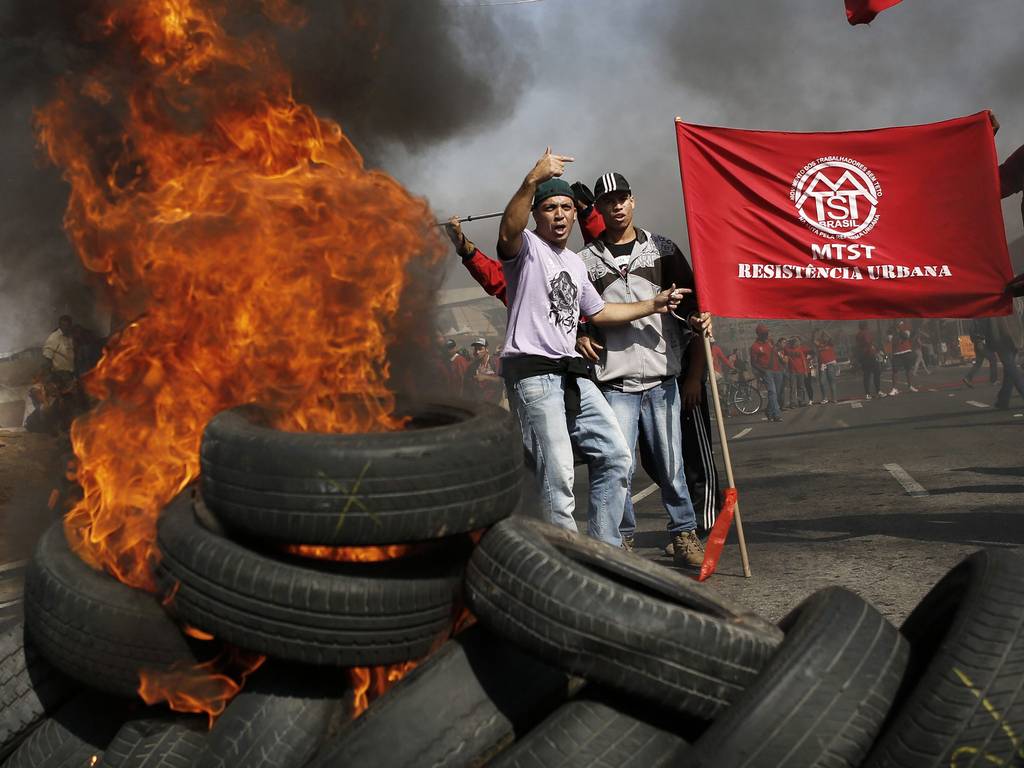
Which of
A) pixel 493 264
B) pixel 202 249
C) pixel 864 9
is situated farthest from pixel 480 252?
pixel 864 9

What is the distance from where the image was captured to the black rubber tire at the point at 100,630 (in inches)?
113

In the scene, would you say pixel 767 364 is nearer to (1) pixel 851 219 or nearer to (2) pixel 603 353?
(1) pixel 851 219

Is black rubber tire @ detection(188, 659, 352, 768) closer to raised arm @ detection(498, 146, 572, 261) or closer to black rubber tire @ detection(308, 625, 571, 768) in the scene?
black rubber tire @ detection(308, 625, 571, 768)

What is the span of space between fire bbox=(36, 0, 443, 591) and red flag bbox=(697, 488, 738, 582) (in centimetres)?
217

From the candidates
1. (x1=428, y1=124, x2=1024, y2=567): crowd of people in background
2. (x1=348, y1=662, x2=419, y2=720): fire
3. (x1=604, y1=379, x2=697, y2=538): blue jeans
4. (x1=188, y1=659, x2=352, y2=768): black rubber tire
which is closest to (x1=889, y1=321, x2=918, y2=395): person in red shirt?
(x1=428, y1=124, x2=1024, y2=567): crowd of people in background

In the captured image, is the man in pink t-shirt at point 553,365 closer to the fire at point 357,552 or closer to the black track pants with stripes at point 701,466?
the black track pants with stripes at point 701,466

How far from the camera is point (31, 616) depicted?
3109mm

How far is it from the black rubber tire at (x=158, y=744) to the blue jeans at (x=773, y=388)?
1984cm

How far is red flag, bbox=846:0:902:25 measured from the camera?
6492 millimetres

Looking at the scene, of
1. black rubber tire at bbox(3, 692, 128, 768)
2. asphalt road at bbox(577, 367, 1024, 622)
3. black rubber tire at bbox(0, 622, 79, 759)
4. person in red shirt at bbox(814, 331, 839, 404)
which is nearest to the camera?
black rubber tire at bbox(3, 692, 128, 768)

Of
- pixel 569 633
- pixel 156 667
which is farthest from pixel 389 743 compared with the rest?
pixel 156 667

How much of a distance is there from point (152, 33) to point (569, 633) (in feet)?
13.2

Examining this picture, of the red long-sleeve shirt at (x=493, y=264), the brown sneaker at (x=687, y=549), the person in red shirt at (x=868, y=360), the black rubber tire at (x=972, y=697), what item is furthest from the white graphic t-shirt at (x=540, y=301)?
the person in red shirt at (x=868, y=360)

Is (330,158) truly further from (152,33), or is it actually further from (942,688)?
(942,688)
